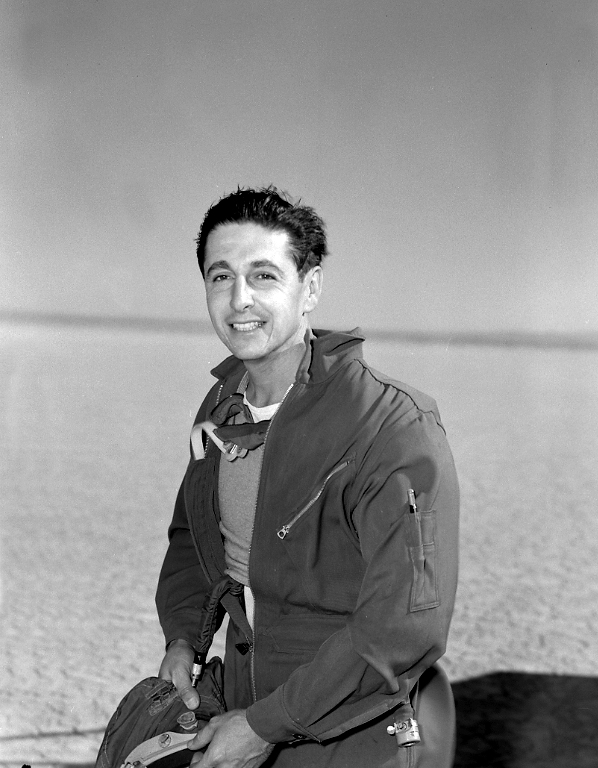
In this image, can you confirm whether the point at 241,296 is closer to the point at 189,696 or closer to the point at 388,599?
the point at 388,599

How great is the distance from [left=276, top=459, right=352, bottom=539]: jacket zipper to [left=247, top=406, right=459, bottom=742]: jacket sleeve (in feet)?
0.08

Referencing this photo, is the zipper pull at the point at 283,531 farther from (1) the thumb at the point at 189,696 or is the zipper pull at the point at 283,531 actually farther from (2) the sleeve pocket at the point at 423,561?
(1) the thumb at the point at 189,696

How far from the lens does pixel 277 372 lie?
1.29 meters

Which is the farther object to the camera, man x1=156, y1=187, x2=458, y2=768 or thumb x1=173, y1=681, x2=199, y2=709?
thumb x1=173, y1=681, x2=199, y2=709

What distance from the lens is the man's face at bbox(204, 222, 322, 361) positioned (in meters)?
1.24

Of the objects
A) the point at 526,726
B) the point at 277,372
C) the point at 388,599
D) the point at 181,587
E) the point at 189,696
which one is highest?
the point at 277,372

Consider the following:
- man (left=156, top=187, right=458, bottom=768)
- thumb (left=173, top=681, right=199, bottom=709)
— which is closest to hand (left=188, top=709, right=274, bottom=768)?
→ man (left=156, top=187, right=458, bottom=768)

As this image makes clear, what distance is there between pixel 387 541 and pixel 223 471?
30 cm

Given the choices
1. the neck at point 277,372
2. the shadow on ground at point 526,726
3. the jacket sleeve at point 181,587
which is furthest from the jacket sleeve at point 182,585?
the shadow on ground at point 526,726

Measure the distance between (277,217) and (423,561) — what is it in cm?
47

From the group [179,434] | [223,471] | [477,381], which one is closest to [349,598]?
[223,471]

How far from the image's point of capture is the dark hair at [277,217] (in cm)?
124

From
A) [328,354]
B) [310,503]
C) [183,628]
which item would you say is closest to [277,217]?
[328,354]

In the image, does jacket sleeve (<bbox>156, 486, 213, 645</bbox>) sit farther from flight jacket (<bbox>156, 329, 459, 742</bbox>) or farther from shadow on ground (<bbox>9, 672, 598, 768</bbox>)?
shadow on ground (<bbox>9, 672, 598, 768</bbox>)
